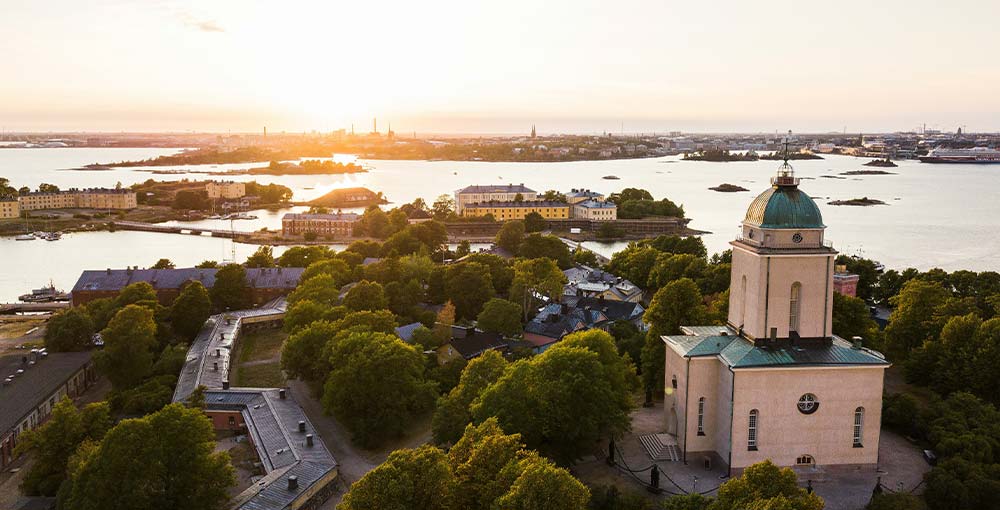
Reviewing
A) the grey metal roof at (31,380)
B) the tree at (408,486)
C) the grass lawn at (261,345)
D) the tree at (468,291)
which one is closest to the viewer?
the tree at (408,486)

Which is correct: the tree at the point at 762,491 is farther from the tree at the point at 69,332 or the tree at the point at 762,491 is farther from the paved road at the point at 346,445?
the tree at the point at 69,332

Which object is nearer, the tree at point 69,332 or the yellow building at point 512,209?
the tree at point 69,332

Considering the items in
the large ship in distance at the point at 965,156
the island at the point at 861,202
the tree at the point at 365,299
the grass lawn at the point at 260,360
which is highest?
the large ship in distance at the point at 965,156

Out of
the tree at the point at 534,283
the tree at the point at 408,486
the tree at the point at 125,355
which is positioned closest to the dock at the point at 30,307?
the tree at the point at 125,355

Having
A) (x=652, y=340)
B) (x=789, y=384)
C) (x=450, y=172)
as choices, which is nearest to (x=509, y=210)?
Result: (x=652, y=340)

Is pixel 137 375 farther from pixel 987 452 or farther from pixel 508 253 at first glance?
pixel 508 253

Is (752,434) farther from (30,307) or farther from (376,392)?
(30,307)

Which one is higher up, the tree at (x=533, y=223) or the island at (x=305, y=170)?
the island at (x=305, y=170)
